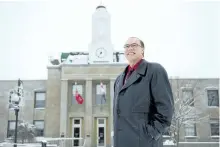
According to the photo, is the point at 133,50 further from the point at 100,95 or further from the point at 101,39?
the point at 101,39

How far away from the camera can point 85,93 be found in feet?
70.5

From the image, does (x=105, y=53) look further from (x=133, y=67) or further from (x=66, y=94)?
(x=133, y=67)

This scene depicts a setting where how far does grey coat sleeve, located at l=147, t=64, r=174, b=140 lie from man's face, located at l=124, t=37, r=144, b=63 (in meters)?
0.16

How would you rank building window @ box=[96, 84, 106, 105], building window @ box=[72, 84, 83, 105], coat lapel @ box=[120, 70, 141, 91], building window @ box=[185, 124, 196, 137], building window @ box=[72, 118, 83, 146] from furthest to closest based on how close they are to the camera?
building window @ box=[185, 124, 196, 137], building window @ box=[72, 84, 83, 105], building window @ box=[72, 118, 83, 146], building window @ box=[96, 84, 106, 105], coat lapel @ box=[120, 70, 141, 91]

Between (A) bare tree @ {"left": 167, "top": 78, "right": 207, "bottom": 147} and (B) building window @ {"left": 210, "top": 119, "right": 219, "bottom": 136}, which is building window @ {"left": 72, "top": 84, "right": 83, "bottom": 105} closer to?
(A) bare tree @ {"left": 167, "top": 78, "right": 207, "bottom": 147}

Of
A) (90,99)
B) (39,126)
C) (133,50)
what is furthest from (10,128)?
(133,50)

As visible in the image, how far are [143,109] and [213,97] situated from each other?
22875mm

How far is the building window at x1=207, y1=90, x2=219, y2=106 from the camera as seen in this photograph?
902 inches

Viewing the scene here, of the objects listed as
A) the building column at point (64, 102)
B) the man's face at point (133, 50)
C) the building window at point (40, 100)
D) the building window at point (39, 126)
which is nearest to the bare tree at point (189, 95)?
the building column at point (64, 102)

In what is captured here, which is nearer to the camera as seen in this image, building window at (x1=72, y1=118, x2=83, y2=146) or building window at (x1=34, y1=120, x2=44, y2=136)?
building window at (x1=72, y1=118, x2=83, y2=146)

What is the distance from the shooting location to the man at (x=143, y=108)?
1.67 metres

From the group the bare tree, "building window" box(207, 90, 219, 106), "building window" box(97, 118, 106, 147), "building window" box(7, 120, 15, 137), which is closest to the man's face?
the bare tree

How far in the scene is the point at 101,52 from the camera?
21750mm

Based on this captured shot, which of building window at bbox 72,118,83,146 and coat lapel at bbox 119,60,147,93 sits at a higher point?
coat lapel at bbox 119,60,147,93
